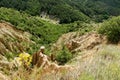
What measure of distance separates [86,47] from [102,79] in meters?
27.3

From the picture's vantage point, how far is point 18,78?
7.66m

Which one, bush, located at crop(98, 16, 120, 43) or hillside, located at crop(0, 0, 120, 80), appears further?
bush, located at crop(98, 16, 120, 43)

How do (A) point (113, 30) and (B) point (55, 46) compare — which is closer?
(A) point (113, 30)

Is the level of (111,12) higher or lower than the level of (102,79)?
Result: lower

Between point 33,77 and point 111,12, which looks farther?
point 111,12

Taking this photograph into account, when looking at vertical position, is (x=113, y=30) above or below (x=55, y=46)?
above

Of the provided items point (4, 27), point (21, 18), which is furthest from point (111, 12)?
point (4, 27)

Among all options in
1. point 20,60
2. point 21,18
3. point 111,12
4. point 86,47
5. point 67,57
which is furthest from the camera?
point 111,12

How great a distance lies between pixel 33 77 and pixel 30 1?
146 m

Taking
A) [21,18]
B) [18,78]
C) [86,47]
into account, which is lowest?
[21,18]

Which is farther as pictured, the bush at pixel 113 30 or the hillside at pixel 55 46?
the bush at pixel 113 30

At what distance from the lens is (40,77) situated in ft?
27.9

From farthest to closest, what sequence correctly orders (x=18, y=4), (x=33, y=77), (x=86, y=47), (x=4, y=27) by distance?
1. (x=18, y=4)
2. (x=4, y=27)
3. (x=86, y=47)
4. (x=33, y=77)

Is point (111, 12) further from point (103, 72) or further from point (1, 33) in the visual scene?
point (103, 72)
